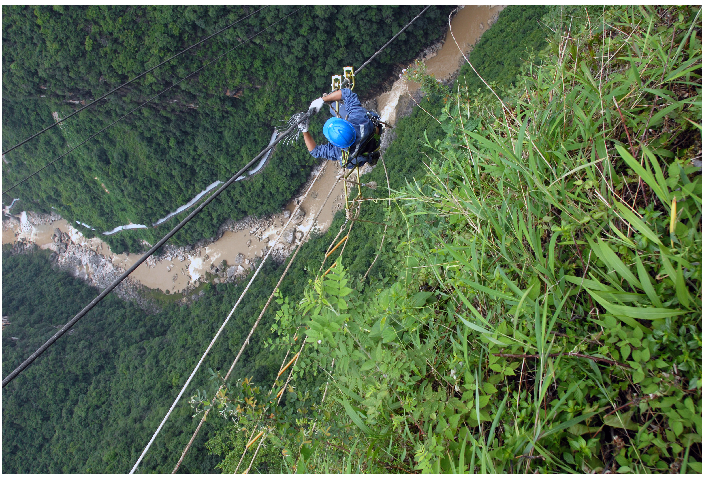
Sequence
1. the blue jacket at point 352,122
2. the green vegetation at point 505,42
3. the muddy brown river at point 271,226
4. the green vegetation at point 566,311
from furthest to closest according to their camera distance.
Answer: the muddy brown river at point 271,226 → the green vegetation at point 505,42 → the blue jacket at point 352,122 → the green vegetation at point 566,311

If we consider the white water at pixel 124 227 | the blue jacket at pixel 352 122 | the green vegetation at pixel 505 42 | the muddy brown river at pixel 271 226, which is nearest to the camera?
the blue jacket at pixel 352 122

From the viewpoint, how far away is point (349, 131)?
14.4 feet

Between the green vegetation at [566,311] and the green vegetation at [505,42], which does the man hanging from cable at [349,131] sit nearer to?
the green vegetation at [566,311]

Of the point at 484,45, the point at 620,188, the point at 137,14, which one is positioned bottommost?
the point at 484,45

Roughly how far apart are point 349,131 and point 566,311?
334 cm

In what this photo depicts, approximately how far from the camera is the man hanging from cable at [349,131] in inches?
173

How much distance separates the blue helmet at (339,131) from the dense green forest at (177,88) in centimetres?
1428

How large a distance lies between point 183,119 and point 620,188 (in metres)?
24.2

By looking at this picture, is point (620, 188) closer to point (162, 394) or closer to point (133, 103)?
point (162, 394)

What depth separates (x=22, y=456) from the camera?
797 inches

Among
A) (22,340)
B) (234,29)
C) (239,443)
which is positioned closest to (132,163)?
(234,29)

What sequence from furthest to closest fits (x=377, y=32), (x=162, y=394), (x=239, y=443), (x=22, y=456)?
(x=22, y=456) < (x=162, y=394) < (x=377, y=32) < (x=239, y=443)

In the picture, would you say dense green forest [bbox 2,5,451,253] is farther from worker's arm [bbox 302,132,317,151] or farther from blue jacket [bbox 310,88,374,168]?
worker's arm [bbox 302,132,317,151]

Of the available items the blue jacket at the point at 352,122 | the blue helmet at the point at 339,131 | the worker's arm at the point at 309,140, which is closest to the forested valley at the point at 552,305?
the blue helmet at the point at 339,131
